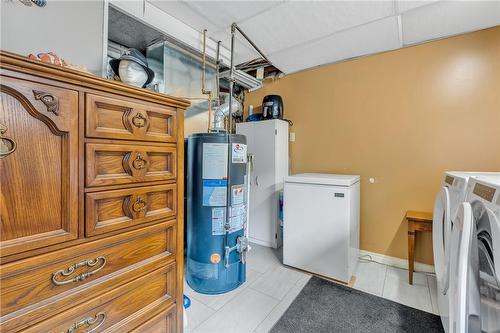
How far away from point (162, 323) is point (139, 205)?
0.58 meters

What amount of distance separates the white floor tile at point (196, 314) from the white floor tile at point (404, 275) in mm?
1777

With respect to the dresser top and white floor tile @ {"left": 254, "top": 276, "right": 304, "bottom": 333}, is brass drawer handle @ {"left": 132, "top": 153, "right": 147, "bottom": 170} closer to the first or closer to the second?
the dresser top

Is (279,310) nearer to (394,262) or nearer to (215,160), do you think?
(215,160)

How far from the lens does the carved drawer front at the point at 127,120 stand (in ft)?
2.49

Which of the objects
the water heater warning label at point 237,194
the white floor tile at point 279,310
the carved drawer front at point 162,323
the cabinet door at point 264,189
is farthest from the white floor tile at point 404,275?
the carved drawer front at point 162,323

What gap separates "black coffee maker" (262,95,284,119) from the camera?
9.04 ft

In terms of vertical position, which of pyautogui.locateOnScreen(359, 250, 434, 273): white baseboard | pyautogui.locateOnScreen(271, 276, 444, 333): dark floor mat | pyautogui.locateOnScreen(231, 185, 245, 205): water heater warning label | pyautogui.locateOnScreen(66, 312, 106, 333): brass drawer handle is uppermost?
pyautogui.locateOnScreen(231, 185, 245, 205): water heater warning label

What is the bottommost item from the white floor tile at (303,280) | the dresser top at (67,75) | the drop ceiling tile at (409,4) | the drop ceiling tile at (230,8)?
the white floor tile at (303,280)

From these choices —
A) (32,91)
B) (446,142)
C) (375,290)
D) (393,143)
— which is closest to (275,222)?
(375,290)

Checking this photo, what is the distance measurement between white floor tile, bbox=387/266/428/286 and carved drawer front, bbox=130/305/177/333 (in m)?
2.08

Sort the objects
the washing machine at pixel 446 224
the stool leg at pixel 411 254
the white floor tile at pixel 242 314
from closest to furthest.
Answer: the washing machine at pixel 446 224 → the white floor tile at pixel 242 314 → the stool leg at pixel 411 254

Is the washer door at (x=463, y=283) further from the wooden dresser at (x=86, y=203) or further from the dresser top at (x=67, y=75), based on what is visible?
the dresser top at (x=67, y=75)

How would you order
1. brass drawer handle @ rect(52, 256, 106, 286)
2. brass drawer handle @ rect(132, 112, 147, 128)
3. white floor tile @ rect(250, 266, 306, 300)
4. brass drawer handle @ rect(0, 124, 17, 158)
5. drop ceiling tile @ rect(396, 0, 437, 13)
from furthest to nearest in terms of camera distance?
white floor tile @ rect(250, 266, 306, 300) < drop ceiling tile @ rect(396, 0, 437, 13) < brass drawer handle @ rect(132, 112, 147, 128) < brass drawer handle @ rect(52, 256, 106, 286) < brass drawer handle @ rect(0, 124, 17, 158)

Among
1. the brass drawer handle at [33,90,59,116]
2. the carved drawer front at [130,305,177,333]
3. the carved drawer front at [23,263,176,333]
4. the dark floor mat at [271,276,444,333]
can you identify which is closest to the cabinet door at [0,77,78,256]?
the brass drawer handle at [33,90,59,116]
